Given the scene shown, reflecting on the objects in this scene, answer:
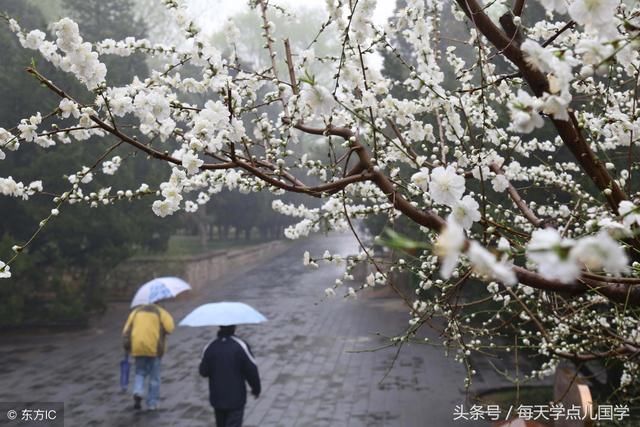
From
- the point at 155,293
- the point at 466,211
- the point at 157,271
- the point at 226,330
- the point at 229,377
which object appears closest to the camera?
the point at 466,211

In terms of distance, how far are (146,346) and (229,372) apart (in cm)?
198

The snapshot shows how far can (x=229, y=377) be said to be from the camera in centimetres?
532

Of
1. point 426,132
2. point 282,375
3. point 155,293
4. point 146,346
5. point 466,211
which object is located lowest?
point 282,375

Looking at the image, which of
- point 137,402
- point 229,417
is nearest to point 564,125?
point 229,417

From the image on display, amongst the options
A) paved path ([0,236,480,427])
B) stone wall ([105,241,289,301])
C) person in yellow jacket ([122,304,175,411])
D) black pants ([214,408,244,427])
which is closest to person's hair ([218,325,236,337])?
black pants ([214,408,244,427])

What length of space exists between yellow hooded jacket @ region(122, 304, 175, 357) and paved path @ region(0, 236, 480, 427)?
2.42 ft

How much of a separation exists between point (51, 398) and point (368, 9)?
6.55m

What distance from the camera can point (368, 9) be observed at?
10.2 feet

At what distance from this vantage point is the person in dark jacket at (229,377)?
5293mm

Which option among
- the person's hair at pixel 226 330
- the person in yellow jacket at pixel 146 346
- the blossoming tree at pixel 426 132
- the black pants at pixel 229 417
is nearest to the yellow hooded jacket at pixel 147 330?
the person in yellow jacket at pixel 146 346

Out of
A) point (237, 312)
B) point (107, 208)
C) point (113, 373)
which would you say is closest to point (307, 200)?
point (107, 208)

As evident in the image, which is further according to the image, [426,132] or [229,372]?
[229,372]

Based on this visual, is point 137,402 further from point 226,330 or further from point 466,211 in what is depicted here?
point 466,211

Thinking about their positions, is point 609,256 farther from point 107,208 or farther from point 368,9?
point 107,208
